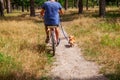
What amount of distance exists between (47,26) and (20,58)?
280cm

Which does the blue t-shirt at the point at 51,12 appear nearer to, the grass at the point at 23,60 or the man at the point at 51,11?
the man at the point at 51,11

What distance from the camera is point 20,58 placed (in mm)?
10117

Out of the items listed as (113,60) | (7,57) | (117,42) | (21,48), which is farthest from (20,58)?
(117,42)

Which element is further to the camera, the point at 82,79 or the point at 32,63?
the point at 32,63

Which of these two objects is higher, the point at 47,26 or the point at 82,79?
the point at 47,26

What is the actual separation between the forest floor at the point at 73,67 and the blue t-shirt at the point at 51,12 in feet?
4.08

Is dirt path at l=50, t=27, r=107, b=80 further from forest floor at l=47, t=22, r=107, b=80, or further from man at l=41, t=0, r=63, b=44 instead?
man at l=41, t=0, r=63, b=44

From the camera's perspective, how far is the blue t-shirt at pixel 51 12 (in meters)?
12.3

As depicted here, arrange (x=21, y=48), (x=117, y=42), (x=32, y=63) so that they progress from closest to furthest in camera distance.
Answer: (x=32, y=63)
(x=21, y=48)
(x=117, y=42)

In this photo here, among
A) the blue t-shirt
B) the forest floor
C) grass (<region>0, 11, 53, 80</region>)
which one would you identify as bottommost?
the forest floor

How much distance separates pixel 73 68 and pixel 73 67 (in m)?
0.13

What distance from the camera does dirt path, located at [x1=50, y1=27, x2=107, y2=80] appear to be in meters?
8.99

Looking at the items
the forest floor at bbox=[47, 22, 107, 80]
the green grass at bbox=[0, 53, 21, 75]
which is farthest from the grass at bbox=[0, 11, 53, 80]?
the forest floor at bbox=[47, 22, 107, 80]

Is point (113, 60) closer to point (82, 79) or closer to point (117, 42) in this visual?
point (82, 79)
